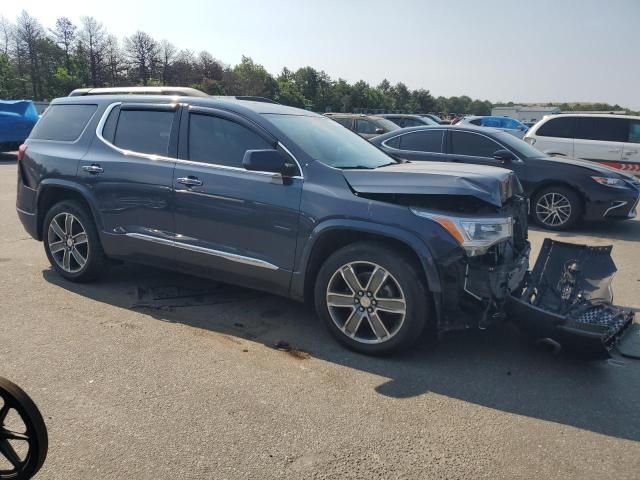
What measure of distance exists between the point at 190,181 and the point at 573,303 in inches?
124

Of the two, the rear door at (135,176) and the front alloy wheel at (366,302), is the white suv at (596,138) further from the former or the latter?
the rear door at (135,176)

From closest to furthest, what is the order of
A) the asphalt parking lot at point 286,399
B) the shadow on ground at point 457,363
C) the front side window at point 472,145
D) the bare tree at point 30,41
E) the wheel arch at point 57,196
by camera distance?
the asphalt parking lot at point 286,399
the shadow on ground at point 457,363
the wheel arch at point 57,196
the front side window at point 472,145
the bare tree at point 30,41

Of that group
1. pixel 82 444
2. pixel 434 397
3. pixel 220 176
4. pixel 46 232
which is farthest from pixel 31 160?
pixel 434 397

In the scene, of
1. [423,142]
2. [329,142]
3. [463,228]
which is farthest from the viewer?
[423,142]

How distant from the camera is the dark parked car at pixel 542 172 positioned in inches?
328

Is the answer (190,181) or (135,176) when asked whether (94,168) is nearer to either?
(135,176)

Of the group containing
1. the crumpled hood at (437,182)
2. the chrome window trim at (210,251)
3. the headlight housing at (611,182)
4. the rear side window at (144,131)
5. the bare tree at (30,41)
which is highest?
the bare tree at (30,41)

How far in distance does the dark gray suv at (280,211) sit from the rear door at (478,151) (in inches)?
158

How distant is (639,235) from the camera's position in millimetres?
8453

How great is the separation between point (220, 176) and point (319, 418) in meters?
2.14

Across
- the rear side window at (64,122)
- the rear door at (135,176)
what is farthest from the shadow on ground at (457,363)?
the rear side window at (64,122)

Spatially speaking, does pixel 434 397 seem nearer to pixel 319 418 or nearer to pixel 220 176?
pixel 319 418

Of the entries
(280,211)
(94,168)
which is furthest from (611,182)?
(94,168)

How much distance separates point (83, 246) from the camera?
5.22 metres
